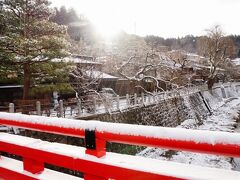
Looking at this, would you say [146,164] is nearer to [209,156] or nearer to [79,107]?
[79,107]

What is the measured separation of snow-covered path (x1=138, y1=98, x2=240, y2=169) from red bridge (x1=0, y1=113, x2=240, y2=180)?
12.8m

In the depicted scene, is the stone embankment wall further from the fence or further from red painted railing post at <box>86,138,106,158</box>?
red painted railing post at <box>86,138,106,158</box>

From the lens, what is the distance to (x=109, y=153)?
1869 mm

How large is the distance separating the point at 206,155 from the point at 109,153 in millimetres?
12983

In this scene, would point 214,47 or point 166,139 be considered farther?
point 214,47

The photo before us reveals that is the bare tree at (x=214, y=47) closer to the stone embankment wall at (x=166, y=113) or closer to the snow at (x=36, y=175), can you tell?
the stone embankment wall at (x=166, y=113)

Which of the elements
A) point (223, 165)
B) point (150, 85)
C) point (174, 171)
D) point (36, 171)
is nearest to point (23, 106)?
point (223, 165)

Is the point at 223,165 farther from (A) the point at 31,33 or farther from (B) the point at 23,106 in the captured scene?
(A) the point at 31,33

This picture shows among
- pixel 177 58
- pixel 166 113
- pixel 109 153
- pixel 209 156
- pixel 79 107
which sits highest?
pixel 177 58

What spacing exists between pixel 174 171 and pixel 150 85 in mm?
29874

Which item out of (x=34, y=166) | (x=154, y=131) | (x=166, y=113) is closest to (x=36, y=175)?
(x=34, y=166)

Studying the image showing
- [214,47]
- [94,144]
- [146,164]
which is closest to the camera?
[146,164]

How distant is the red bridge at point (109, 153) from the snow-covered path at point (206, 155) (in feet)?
42.0

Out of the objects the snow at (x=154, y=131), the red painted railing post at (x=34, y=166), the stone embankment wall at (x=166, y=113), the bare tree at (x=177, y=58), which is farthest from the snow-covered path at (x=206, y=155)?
the snow at (x=154, y=131)
